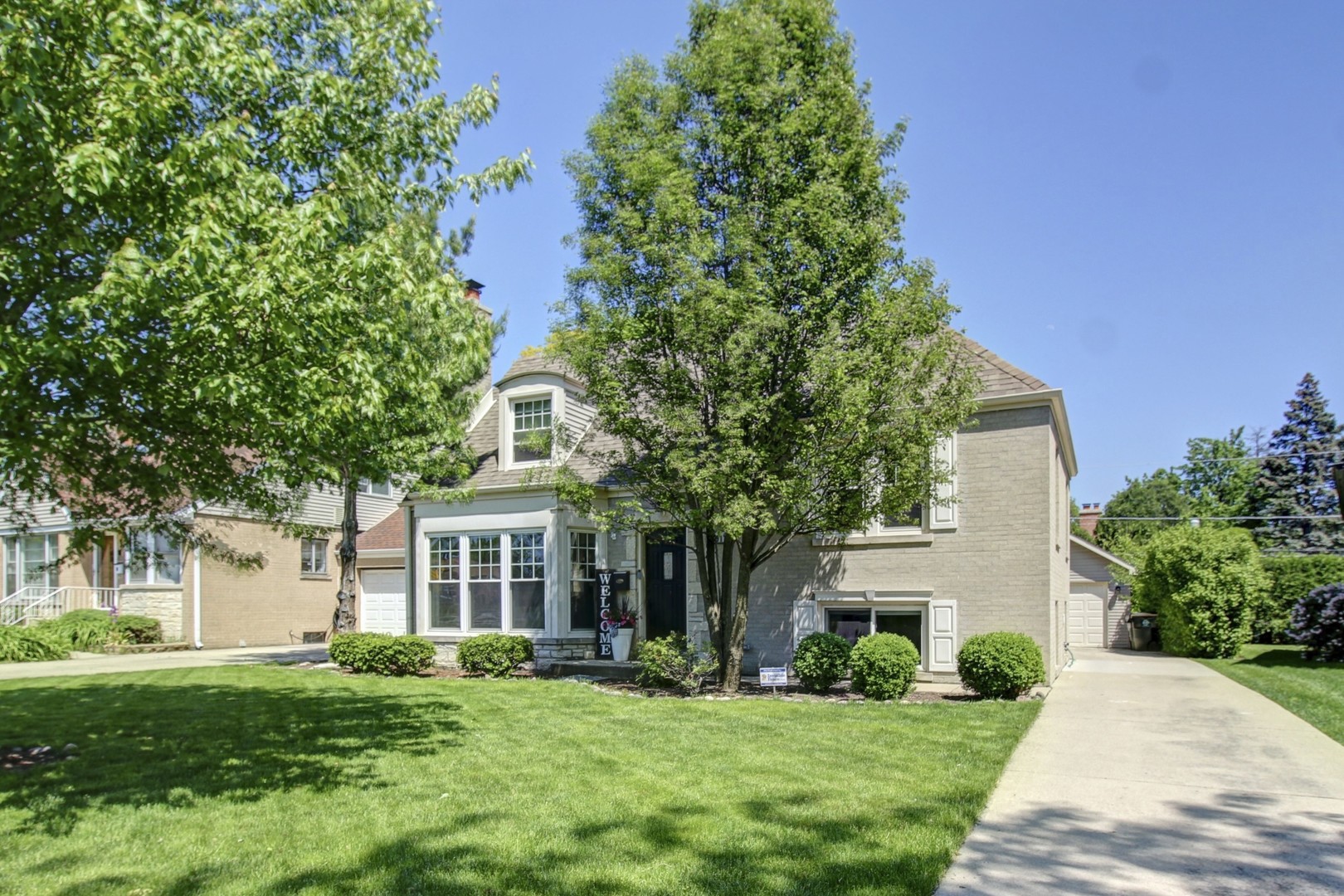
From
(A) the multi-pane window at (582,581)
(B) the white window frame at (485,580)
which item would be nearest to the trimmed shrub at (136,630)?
(B) the white window frame at (485,580)

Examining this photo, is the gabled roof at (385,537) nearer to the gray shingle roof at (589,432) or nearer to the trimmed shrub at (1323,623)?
the gray shingle roof at (589,432)

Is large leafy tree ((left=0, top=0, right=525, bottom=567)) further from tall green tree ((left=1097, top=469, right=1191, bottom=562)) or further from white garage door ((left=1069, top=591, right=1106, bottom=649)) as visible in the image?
tall green tree ((left=1097, top=469, right=1191, bottom=562))

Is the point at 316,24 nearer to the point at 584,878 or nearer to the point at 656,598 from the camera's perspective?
the point at 584,878

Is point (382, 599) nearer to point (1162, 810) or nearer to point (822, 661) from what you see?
point (822, 661)

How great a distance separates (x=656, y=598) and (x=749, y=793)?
10132mm

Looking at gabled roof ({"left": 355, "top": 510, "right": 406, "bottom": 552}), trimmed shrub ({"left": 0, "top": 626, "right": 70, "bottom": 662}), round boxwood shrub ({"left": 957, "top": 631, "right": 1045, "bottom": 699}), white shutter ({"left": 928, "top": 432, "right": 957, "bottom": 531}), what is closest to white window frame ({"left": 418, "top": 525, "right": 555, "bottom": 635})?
white shutter ({"left": 928, "top": 432, "right": 957, "bottom": 531})

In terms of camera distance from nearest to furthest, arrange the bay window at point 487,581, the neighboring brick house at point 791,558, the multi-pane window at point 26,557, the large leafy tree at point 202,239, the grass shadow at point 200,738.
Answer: the large leafy tree at point 202,239 < the grass shadow at point 200,738 < the neighboring brick house at point 791,558 < the bay window at point 487,581 < the multi-pane window at point 26,557

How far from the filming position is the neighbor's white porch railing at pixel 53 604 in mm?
25266

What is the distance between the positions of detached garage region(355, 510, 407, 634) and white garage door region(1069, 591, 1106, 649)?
19297mm

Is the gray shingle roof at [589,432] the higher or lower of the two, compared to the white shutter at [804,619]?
higher

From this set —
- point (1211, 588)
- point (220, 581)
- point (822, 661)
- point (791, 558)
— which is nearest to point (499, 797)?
point (822, 661)

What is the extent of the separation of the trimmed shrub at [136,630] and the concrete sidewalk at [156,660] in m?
0.98

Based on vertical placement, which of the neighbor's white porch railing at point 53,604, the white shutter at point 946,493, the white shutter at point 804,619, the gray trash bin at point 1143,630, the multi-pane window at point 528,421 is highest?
the multi-pane window at point 528,421

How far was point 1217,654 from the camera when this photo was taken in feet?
70.6
